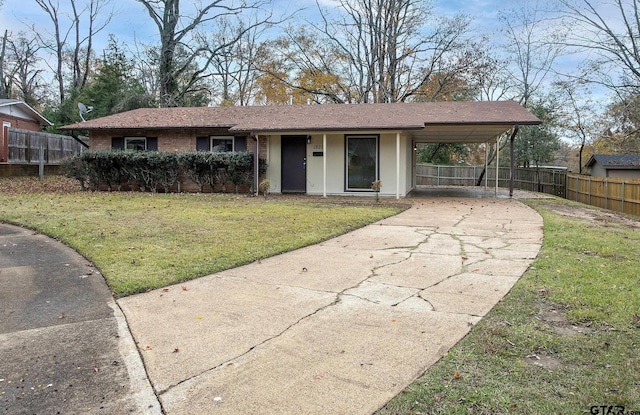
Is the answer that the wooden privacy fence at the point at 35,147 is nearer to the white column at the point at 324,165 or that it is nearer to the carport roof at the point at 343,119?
the carport roof at the point at 343,119

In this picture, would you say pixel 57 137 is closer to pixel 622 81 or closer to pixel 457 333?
pixel 457 333

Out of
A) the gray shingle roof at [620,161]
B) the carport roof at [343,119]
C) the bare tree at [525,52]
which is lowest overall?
the gray shingle roof at [620,161]

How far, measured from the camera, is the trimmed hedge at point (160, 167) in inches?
595

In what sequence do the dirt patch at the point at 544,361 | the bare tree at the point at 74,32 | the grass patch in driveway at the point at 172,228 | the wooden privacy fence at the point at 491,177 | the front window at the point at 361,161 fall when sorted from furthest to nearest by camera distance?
the bare tree at the point at 74,32
the wooden privacy fence at the point at 491,177
the front window at the point at 361,161
the grass patch in driveway at the point at 172,228
the dirt patch at the point at 544,361

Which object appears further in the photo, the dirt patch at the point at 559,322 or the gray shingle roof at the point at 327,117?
the gray shingle roof at the point at 327,117

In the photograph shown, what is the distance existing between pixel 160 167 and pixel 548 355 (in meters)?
14.7

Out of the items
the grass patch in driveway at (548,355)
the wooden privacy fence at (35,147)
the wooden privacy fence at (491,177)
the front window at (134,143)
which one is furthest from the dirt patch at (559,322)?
the wooden privacy fence at (491,177)

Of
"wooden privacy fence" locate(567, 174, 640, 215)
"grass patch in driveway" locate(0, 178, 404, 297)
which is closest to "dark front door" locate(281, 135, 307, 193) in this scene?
"grass patch in driveway" locate(0, 178, 404, 297)

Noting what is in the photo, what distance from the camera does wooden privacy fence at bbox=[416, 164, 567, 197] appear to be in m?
22.6

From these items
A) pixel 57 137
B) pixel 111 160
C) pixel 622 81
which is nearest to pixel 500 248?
pixel 111 160

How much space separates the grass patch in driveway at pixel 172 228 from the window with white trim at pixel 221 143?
3.88 m

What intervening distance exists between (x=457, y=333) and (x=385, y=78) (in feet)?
91.3

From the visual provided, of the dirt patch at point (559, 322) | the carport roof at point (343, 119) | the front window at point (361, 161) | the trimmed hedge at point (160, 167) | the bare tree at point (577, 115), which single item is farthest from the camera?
the bare tree at point (577, 115)

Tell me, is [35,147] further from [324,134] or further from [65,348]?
[65,348]
